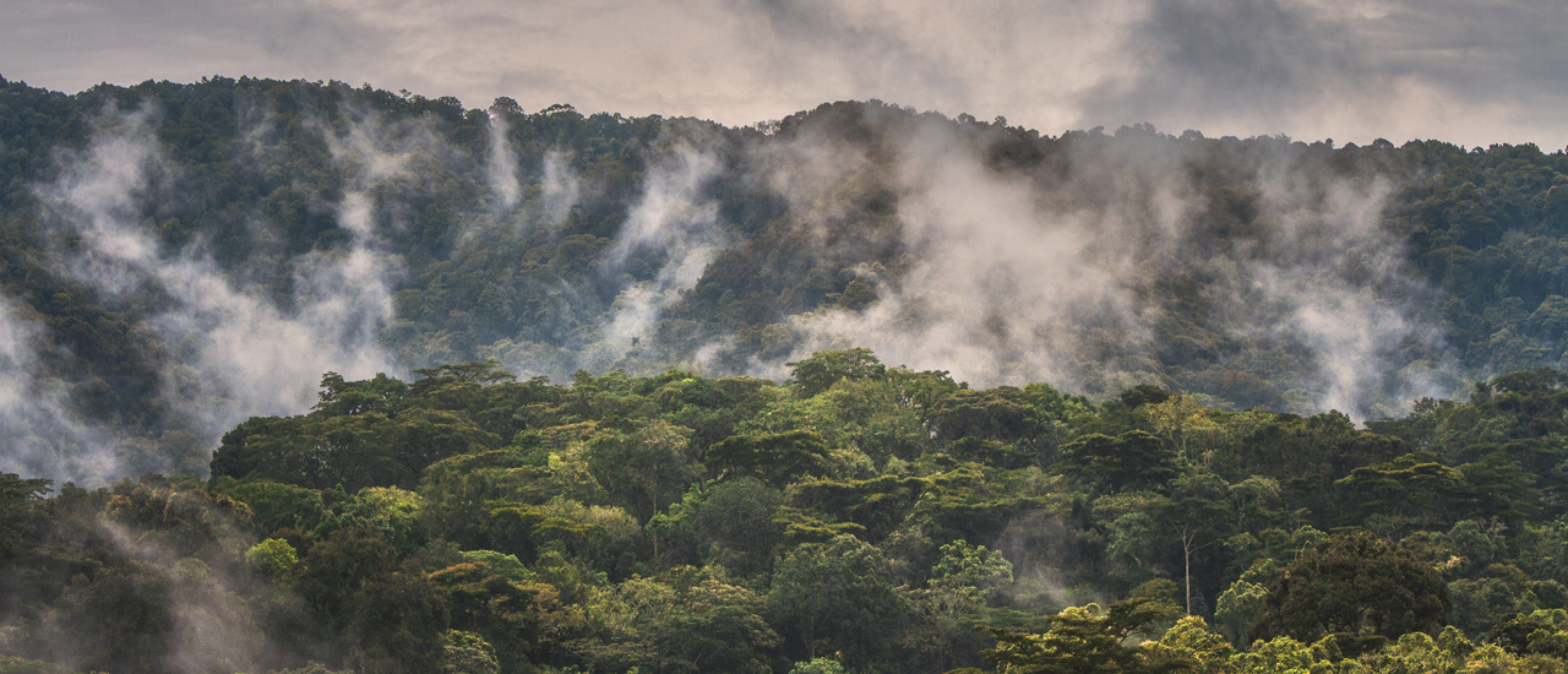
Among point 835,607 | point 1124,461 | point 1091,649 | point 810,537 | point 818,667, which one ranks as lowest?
point 1091,649

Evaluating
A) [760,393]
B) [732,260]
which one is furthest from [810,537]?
[732,260]

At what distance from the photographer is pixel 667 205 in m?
→ 113

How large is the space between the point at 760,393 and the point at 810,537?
1762cm

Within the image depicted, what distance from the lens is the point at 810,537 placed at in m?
44.7

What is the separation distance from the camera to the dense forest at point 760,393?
34.3 m

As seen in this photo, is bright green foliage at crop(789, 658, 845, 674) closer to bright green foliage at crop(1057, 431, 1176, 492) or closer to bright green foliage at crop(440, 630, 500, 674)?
bright green foliage at crop(440, 630, 500, 674)

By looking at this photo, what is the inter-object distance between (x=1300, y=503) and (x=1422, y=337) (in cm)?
5208

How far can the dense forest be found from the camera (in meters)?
34.3

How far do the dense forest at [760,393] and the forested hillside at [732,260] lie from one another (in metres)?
0.35

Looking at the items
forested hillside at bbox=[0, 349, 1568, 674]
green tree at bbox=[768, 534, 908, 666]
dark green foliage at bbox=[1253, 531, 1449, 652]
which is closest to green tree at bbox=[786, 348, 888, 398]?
forested hillside at bbox=[0, 349, 1568, 674]

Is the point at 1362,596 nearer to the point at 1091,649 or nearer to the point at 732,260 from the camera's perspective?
the point at 1091,649

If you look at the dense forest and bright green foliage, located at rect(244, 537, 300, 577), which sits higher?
the dense forest

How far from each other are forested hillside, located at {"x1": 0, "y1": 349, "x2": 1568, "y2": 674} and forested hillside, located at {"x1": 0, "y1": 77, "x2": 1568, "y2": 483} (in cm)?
2151

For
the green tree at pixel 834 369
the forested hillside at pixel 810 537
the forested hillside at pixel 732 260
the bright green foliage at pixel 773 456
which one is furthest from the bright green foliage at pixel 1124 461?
the forested hillside at pixel 732 260
